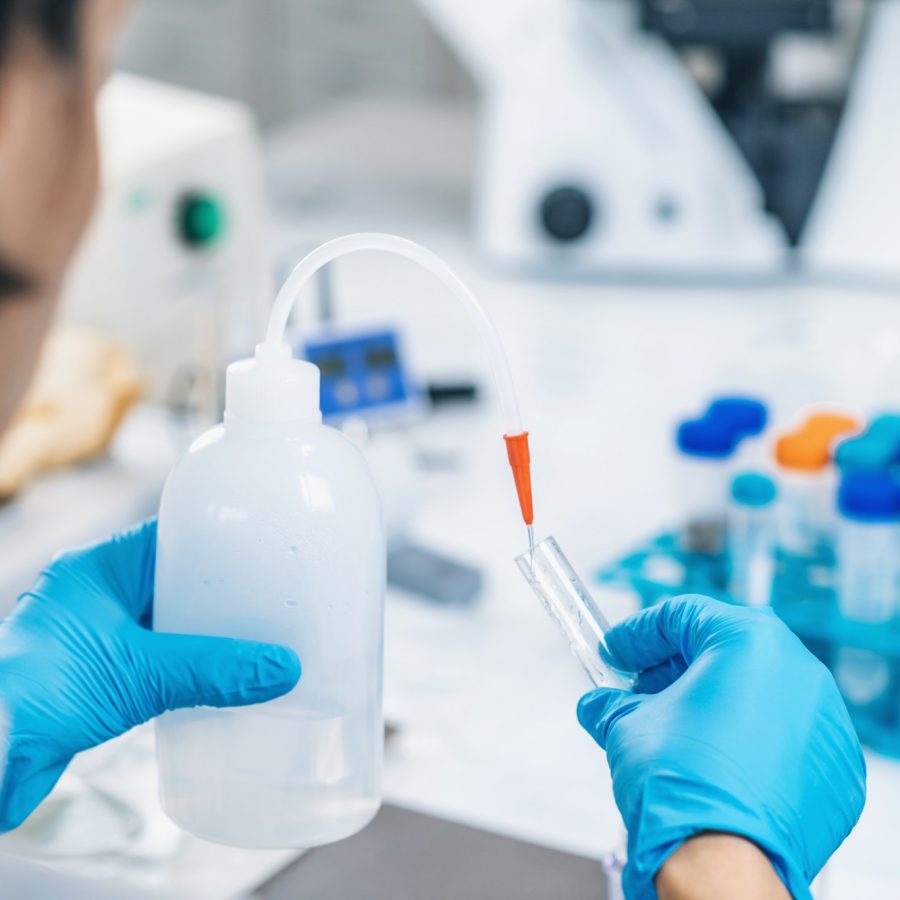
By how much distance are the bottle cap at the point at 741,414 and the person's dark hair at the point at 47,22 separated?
1.90 feet

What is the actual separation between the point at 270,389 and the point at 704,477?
46 centimetres

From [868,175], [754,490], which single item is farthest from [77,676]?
[868,175]

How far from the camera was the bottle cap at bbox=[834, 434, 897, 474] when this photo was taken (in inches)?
31.7

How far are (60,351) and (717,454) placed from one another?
2.01 feet

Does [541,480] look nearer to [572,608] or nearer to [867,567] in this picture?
[867,567]

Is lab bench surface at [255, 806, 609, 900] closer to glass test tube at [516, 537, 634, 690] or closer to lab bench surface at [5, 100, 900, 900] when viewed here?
lab bench surface at [5, 100, 900, 900]

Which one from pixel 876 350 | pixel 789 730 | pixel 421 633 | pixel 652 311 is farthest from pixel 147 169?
pixel 789 730

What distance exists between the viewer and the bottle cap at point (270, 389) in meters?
0.51

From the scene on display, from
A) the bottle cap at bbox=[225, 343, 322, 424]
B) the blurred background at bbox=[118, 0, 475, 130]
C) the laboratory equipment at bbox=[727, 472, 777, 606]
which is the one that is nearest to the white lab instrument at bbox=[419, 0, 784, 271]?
the laboratory equipment at bbox=[727, 472, 777, 606]

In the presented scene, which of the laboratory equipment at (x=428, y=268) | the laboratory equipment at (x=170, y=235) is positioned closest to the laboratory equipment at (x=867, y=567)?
the laboratory equipment at (x=428, y=268)

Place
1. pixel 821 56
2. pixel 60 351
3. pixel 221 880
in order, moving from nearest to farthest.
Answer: pixel 221 880, pixel 60 351, pixel 821 56

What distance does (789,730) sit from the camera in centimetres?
50

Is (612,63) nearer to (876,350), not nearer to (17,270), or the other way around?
(876,350)

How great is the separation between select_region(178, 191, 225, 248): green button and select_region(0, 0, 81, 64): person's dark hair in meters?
0.92
